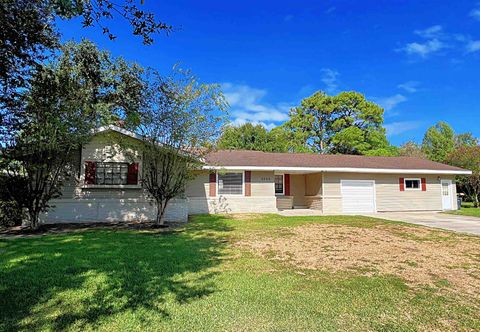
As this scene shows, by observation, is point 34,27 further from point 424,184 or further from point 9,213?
point 424,184

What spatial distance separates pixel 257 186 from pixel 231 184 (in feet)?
4.79

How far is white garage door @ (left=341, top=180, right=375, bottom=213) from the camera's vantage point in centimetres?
1731

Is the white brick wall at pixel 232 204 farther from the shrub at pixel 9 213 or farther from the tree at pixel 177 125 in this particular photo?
the shrub at pixel 9 213

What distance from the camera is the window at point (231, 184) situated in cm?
1617

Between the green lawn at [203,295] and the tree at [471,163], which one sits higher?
the tree at [471,163]

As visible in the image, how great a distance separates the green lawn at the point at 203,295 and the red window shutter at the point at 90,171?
582 cm

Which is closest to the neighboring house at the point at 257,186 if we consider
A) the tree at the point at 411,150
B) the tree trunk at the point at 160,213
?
the tree trunk at the point at 160,213

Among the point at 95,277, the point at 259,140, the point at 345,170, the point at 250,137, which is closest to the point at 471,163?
the point at 345,170

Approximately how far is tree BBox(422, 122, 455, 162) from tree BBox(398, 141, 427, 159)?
895mm

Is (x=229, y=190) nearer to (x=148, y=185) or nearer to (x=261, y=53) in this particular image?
(x=148, y=185)

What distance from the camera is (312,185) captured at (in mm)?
18500

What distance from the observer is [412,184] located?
18.5 meters

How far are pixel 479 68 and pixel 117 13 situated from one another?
23.9m

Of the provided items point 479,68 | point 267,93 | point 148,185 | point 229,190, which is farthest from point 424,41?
point 267,93
